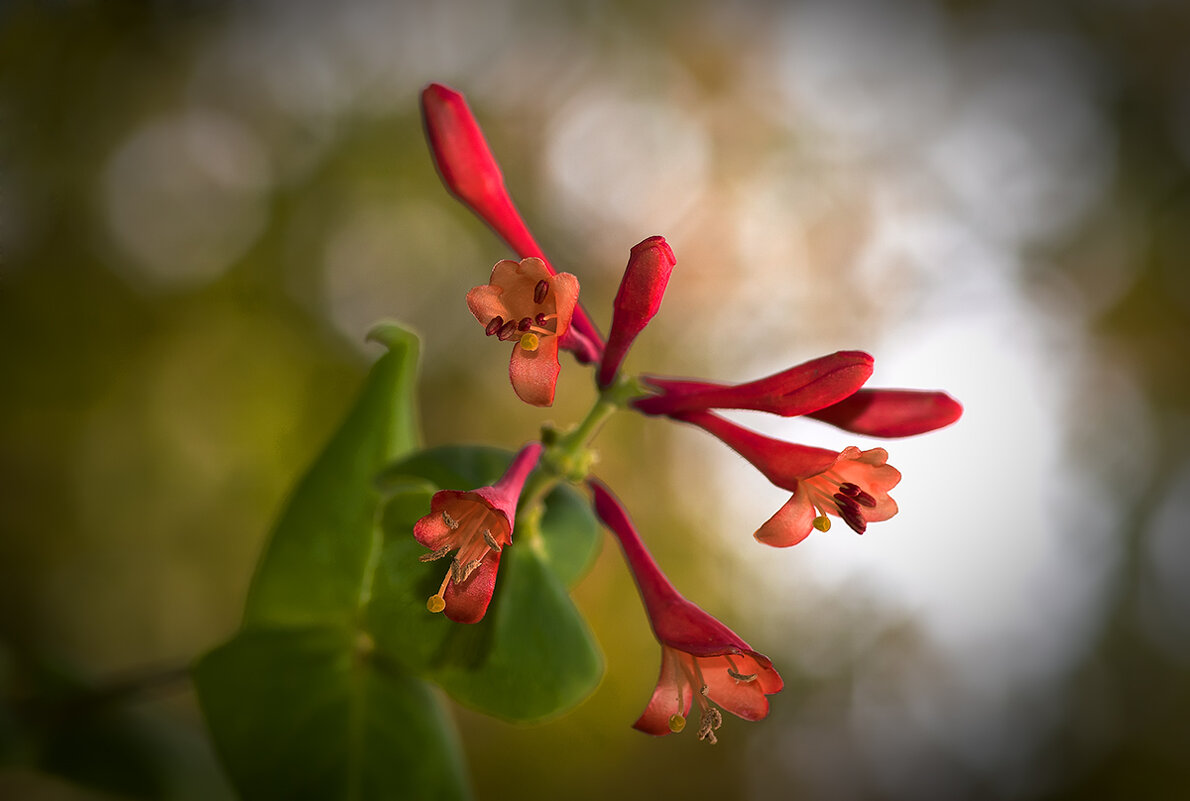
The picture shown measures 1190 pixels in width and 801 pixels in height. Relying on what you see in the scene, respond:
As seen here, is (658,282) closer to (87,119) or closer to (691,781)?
(87,119)

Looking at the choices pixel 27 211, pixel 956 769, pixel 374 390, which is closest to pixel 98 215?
pixel 27 211

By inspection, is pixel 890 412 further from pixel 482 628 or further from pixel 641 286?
pixel 482 628

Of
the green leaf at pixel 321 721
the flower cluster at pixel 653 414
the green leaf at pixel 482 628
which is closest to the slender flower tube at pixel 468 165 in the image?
the flower cluster at pixel 653 414

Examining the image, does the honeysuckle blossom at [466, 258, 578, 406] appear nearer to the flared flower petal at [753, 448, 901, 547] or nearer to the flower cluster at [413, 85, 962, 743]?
the flower cluster at [413, 85, 962, 743]

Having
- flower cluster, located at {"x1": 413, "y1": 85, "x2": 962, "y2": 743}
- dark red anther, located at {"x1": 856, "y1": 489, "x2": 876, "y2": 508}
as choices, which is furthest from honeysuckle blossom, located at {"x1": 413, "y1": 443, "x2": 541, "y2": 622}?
dark red anther, located at {"x1": 856, "y1": 489, "x2": 876, "y2": 508}

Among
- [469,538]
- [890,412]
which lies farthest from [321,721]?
[890,412]

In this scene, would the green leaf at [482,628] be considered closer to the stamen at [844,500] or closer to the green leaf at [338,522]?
the green leaf at [338,522]
